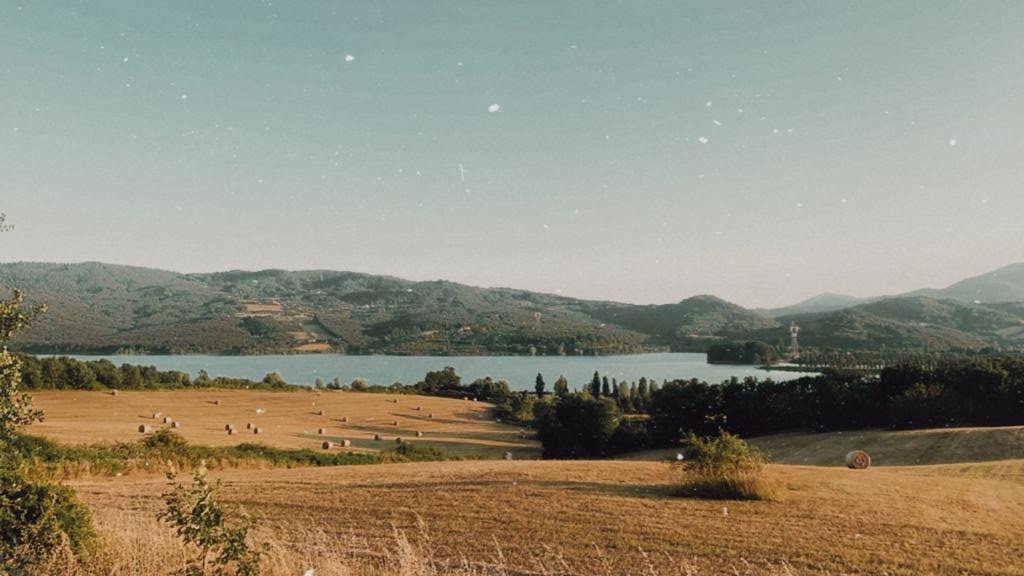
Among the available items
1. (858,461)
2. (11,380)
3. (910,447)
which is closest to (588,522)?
(11,380)

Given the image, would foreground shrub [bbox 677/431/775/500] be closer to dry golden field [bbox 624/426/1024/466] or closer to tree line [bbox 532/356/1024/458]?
dry golden field [bbox 624/426/1024/466]

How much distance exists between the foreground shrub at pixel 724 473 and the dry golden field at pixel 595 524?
32.5 inches

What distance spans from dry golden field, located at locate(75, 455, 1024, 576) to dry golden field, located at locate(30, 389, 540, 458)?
92.6ft

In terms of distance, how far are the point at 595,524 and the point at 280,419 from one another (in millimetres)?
61160

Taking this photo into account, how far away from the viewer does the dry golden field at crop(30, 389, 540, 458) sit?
51438 mm

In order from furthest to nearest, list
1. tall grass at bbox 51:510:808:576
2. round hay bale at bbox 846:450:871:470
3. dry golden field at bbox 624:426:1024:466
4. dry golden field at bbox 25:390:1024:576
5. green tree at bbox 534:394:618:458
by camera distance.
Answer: green tree at bbox 534:394:618:458 → dry golden field at bbox 624:426:1024:466 → round hay bale at bbox 846:450:871:470 → dry golden field at bbox 25:390:1024:576 → tall grass at bbox 51:510:808:576

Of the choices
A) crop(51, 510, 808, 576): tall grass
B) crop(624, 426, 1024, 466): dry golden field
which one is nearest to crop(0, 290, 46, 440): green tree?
crop(51, 510, 808, 576): tall grass

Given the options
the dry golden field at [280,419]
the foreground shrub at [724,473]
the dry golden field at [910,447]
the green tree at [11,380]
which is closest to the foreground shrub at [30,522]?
the green tree at [11,380]

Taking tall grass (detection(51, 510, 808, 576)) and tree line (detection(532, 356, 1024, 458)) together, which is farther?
tree line (detection(532, 356, 1024, 458))

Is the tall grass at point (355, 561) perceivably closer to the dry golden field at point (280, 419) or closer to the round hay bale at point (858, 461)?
the round hay bale at point (858, 461)

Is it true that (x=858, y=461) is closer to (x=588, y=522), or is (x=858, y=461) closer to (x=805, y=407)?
(x=588, y=522)

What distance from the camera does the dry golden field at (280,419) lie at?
51438mm

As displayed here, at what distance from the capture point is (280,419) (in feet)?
227

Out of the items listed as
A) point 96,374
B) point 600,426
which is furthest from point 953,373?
point 96,374
